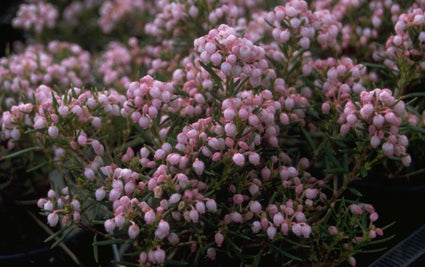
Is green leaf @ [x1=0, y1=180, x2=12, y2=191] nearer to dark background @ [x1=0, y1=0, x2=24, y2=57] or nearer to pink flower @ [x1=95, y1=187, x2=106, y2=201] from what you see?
pink flower @ [x1=95, y1=187, x2=106, y2=201]

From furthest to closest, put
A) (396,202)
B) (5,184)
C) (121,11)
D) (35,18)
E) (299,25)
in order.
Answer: (121,11), (35,18), (5,184), (396,202), (299,25)

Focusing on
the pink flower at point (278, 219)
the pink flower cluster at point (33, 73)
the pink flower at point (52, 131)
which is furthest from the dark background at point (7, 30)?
the pink flower at point (278, 219)

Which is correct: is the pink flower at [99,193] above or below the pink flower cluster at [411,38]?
below

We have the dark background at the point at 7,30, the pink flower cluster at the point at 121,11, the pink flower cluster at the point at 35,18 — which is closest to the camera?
the pink flower cluster at the point at 35,18

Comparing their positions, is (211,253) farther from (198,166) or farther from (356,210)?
(356,210)

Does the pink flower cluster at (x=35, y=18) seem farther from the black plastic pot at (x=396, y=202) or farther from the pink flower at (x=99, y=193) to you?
the black plastic pot at (x=396, y=202)

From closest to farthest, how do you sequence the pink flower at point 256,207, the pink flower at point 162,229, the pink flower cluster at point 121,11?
the pink flower at point 162,229, the pink flower at point 256,207, the pink flower cluster at point 121,11

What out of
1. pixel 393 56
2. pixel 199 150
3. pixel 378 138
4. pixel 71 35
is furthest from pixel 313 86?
pixel 71 35

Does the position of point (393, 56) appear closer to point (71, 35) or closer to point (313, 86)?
point (313, 86)

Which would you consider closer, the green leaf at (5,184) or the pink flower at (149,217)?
the pink flower at (149,217)

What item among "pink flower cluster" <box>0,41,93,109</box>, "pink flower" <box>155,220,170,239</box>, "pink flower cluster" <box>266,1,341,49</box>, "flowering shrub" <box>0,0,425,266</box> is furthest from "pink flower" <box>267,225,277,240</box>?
"pink flower cluster" <box>0,41,93,109</box>

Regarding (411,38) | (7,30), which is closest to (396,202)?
(411,38)
